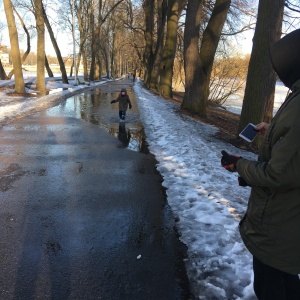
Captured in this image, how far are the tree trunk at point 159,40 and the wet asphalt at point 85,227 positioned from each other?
71.2ft

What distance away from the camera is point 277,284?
6.54 ft

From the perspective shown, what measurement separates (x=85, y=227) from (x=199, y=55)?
441 inches

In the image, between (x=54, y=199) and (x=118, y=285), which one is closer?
(x=118, y=285)

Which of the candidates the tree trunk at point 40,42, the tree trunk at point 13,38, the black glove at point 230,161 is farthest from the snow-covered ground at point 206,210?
the tree trunk at point 40,42

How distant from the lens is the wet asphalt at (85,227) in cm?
295

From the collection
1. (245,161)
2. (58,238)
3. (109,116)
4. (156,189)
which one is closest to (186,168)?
(156,189)

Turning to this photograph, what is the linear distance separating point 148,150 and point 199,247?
15.7 ft

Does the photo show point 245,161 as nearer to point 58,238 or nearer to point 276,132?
point 276,132

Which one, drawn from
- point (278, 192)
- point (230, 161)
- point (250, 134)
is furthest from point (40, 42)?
point (278, 192)

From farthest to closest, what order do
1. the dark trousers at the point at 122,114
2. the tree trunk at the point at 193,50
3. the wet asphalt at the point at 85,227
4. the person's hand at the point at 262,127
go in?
the tree trunk at the point at 193,50
the dark trousers at the point at 122,114
the wet asphalt at the point at 85,227
the person's hand at the point at 262,127

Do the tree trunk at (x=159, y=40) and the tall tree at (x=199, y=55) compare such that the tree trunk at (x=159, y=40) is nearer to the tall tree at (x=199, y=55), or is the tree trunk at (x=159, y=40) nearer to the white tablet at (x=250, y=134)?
the tall tree at (x=199, y=55)

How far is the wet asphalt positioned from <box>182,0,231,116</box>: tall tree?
7.15 m

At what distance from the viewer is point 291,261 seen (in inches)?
74.5

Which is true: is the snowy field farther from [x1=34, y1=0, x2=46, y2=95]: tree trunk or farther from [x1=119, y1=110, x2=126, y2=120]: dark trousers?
[x1=34, y1=0, x2=46, y2=95]: tree trunk
